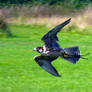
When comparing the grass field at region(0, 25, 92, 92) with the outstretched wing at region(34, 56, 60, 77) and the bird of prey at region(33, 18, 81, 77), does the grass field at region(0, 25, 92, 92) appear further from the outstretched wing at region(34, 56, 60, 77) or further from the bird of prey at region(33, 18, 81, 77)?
the bird of prey at region(33, 18, 81, 77)

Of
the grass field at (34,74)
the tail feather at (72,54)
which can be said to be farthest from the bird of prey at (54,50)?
the grass field at (34,74)

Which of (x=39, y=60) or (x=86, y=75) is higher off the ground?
(x=39, y=60)

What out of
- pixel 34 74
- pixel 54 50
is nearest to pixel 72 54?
pixel 54 50

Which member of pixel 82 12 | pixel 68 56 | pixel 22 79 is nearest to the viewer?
pixel 68 56

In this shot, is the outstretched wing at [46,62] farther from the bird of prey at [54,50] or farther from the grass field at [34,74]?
the grass field at [34,74]

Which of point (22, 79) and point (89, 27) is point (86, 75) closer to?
point (22, 79)

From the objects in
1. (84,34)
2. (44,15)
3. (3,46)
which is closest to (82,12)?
(44,15)

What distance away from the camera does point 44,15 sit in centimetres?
2305

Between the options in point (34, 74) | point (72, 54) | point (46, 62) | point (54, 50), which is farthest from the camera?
point (34, 74)

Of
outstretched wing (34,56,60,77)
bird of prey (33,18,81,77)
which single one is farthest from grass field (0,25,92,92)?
bird of prey (33,18,81,77)

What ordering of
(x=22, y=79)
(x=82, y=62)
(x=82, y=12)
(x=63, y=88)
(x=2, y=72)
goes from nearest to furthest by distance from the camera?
(x=63, y=88), (x=22, y=79), (x=2, y=72), (x=82, y=62), (x=82, y=12)

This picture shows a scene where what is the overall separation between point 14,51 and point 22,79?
4965 millimetres

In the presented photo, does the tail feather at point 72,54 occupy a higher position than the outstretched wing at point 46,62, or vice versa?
the tail feather at point 72,54

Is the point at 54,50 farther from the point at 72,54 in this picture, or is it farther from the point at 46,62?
the point at 46,62
